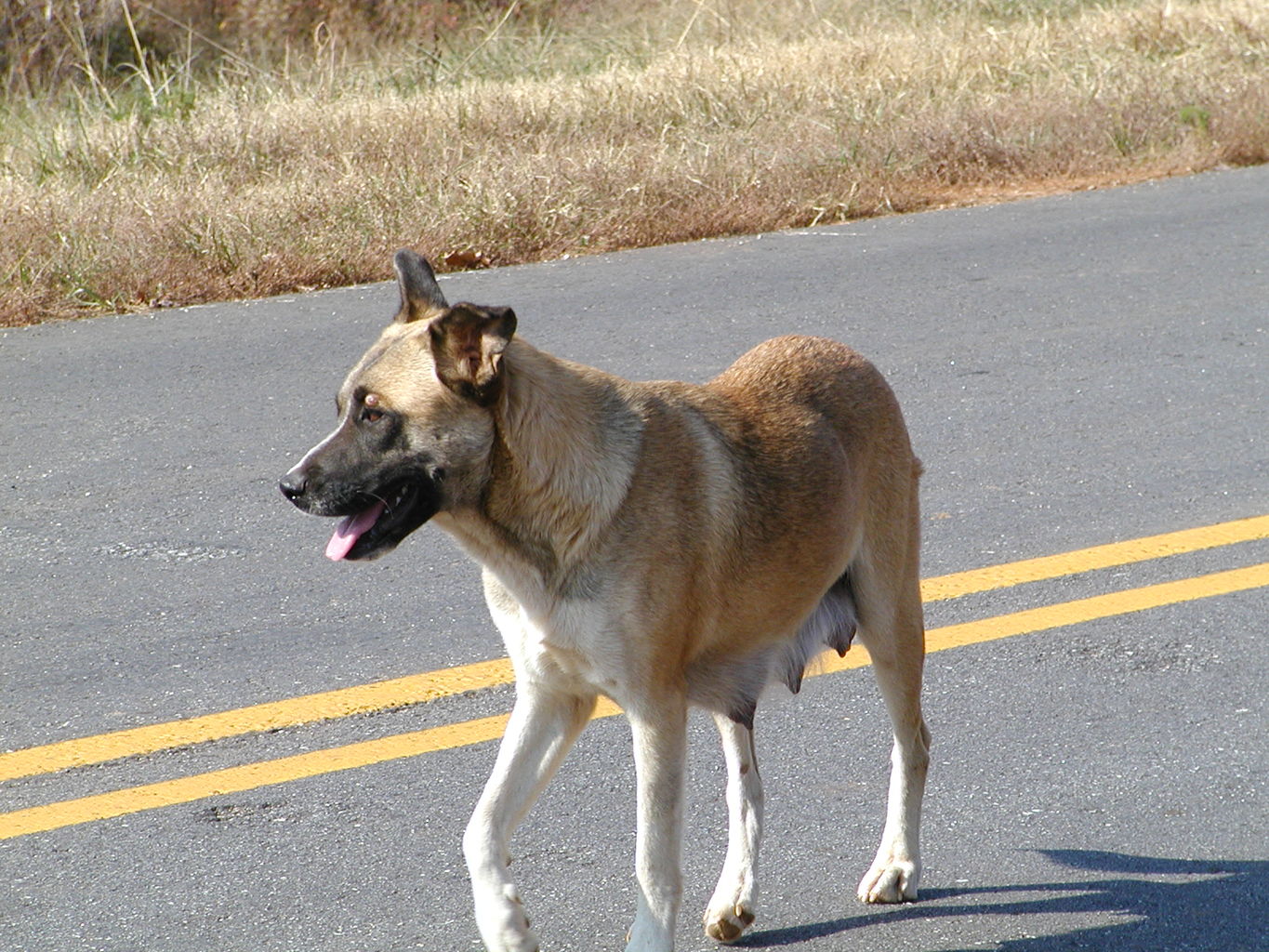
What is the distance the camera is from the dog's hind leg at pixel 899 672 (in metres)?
3.43

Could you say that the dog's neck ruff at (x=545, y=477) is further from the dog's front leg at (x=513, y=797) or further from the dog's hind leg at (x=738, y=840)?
the dog's hind leg at (x=738, y=840)

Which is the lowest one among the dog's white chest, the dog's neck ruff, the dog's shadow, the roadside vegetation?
the roadside vegetation

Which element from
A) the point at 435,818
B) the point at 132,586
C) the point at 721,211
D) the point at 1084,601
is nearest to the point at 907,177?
the point at 721,211

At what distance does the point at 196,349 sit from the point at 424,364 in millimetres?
4674

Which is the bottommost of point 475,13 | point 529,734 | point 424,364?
point 475,13

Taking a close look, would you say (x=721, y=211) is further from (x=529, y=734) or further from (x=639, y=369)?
(x=529, y=734)

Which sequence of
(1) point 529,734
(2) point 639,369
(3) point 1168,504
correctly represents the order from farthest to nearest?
(2) point 639,369, (3) point 1168,504, (1) point 529,734

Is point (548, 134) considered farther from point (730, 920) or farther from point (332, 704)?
point (730, 920)

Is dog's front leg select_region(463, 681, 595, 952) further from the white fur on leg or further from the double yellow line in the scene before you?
the double yellow line

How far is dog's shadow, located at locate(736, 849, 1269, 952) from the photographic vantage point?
127 inches

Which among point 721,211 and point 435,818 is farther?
point 721,211

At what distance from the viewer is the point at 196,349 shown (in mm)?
7309

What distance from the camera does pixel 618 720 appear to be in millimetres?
4152

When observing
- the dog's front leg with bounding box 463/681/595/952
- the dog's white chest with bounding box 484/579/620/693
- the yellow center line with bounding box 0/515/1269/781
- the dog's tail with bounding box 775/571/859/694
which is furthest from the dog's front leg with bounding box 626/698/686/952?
the yellow center line with bounding box 0/515/1269/781
